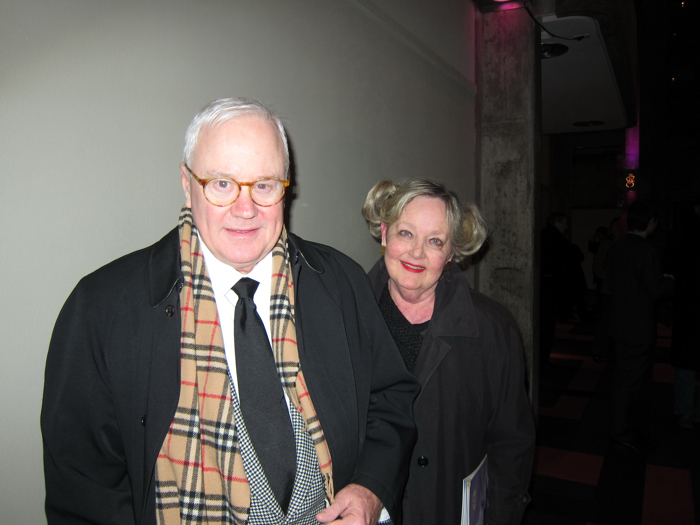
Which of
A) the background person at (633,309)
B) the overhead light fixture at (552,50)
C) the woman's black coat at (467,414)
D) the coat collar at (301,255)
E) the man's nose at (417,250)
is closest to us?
the coat collar at (301,255)

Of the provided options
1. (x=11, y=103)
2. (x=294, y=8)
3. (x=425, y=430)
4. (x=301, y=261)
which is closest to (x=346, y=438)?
(x=301, y=261)

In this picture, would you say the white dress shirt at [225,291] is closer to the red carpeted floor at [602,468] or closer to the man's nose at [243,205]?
the man's nose at [243,205]

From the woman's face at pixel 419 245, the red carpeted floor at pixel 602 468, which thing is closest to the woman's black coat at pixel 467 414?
the woman's face at pixel 419 245

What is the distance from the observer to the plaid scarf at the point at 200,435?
110cm

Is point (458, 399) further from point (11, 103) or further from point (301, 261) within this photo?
point (11, 103)

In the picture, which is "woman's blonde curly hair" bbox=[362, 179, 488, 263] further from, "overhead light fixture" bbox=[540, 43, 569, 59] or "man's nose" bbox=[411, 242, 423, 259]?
"overhead light fixture" bbox=[540, 43, 569, 59]

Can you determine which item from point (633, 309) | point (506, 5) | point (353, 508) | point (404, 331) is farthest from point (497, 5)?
point (353, 508)

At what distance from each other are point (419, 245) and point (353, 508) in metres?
1.01

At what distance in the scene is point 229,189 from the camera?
119cm

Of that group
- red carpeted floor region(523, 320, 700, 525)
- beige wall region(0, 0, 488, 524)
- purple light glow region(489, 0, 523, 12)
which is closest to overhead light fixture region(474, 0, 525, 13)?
purple light glow region(489, 0, 523, 12)

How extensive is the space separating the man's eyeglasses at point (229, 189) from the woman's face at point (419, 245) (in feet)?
2.71

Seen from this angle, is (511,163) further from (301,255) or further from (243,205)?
(243,205)

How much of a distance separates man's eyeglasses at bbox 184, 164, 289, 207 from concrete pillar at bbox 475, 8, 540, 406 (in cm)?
362

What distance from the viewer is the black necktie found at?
115 centimetres
